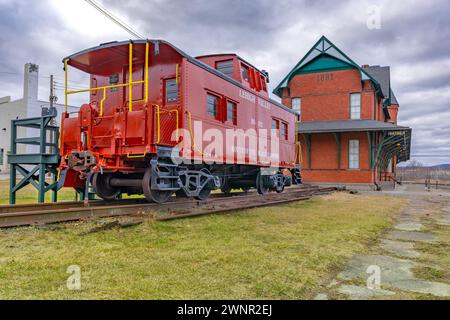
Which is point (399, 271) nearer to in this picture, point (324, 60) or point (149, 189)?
point (149, 189)

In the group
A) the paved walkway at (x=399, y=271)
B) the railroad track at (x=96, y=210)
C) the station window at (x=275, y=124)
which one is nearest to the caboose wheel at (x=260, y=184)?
the station window at (x=275, y=124)

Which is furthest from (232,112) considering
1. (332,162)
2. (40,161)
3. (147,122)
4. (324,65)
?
(324,65)

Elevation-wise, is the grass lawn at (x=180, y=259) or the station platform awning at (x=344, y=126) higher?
the station platform awning at (x=344, y=126)

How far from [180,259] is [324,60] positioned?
83.7 ft

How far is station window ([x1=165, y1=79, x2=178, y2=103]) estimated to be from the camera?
9125mm

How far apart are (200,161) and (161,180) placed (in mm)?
1276

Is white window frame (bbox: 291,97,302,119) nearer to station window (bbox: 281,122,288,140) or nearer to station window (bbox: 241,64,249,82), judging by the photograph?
station window (bbox: 281,122,288,140)

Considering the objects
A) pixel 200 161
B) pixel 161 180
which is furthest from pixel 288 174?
pixel 161 180

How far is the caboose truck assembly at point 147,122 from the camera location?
8133 millimetres

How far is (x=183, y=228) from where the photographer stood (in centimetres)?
682

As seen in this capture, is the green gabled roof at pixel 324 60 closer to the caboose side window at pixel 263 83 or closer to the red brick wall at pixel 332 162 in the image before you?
the red brick wall at pixel 332 162

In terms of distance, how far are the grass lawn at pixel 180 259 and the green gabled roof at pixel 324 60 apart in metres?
21.4

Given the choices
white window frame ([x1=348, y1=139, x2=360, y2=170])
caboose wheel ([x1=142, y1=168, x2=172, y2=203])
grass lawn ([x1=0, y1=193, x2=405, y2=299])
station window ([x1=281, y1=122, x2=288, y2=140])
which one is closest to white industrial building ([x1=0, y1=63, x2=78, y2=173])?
white window frame ([x1=348, y1=139, x2=360, y2=170])
